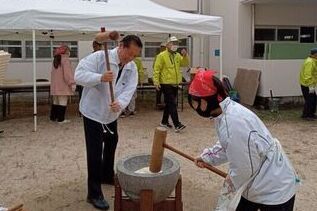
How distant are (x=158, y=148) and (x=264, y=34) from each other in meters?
9.89

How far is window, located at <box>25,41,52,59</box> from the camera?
13.3m

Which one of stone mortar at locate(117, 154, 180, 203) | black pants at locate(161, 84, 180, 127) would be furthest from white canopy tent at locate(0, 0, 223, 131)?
stone mortar at locate(117, 154, 180, 203)

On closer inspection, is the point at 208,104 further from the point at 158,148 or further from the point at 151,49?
the point at 151,49

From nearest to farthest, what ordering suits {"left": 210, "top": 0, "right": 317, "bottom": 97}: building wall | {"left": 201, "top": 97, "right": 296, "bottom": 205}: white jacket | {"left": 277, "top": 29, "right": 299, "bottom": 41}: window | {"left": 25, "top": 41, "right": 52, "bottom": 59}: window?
{"left": 201, "top": 97, "right": 296, "bottom": 205}: white jacket
{"left": 210, "top": 0, "right": 317, "bottom": 97}: building wall
{"left": 277, "top": 29, "right": 299, "bottom": 41}: window
{"left": 25, "top": 41, "right": 52, "bottom": 59}: window

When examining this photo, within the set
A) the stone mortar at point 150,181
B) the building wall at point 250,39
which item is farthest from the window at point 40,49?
the stone mortar at point 150,181

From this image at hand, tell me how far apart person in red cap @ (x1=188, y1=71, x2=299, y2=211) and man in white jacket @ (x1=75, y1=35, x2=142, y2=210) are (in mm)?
1488

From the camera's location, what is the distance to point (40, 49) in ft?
43.8

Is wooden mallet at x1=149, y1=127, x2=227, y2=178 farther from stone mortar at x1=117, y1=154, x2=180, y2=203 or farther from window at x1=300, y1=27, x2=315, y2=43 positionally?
window at x1=300, y1=27, x2=315, y2=43

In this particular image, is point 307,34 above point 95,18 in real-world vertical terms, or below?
above

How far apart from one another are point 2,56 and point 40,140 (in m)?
1.59

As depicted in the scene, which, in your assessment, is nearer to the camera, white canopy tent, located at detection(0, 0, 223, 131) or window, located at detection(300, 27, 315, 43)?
white canopy tent, located at detection(0, 0, 223, 131)

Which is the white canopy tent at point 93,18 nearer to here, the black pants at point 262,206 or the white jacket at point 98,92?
the white jacket at point 98,92

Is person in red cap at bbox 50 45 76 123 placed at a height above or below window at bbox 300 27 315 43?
below

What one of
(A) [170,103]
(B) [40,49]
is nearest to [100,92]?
(A) [170,103]
